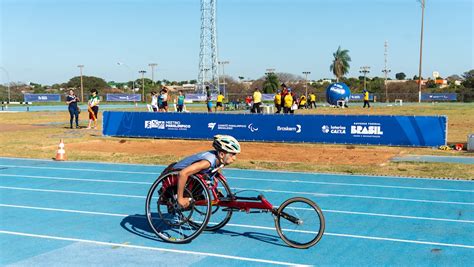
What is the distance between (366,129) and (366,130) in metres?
0.03

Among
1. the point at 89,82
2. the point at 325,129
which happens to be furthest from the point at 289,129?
the point at 89,82

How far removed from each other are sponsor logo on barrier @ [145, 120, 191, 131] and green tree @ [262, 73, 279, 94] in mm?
82170

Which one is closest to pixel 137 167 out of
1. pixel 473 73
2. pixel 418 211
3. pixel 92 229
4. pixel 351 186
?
pixel 351 186

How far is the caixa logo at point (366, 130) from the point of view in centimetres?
1842

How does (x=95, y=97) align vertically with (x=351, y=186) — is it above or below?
above

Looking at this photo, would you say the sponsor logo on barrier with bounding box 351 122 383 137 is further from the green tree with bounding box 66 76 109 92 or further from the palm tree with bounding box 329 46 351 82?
the green tree with bounding box 66 76 109 92

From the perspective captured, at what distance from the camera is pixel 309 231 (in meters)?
7.64

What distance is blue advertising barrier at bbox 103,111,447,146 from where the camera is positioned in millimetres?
18000

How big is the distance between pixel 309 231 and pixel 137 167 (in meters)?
8.06

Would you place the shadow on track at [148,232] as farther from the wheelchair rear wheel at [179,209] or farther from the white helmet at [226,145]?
the white helmet at [226,145]

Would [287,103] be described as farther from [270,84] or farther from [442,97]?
[270,84]

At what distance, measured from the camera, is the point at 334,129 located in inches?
750

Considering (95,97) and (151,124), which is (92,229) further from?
(95,97)

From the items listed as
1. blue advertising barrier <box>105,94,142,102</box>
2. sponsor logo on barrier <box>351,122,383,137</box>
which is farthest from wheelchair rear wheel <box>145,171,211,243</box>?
blue advertising barrier <box>105,94,142,102</box>
